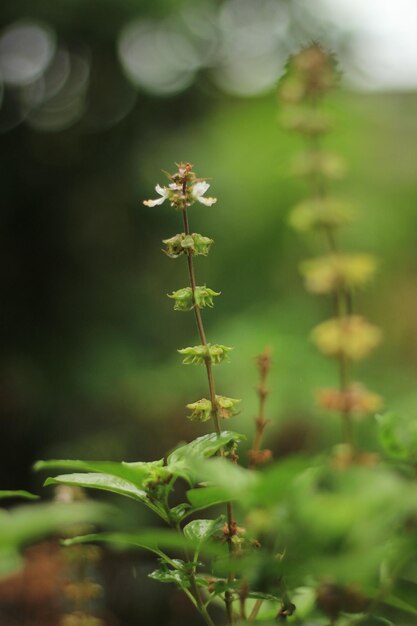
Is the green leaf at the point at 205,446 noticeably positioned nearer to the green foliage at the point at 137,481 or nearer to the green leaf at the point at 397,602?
the green foliage at the point at 137,481

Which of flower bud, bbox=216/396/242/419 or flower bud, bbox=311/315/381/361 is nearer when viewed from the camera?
flower bud, bbox=311/315/381/361

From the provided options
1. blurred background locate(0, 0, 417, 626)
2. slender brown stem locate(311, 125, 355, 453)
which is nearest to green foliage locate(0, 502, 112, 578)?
slender brown stem locate(311, 125, 355, 453)

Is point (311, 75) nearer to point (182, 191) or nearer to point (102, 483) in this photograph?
point (182, 191)

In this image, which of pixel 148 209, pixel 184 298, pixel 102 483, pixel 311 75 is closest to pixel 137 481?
pixel 102 483

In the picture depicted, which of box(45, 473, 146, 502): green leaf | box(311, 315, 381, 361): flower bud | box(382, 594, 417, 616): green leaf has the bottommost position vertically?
box(382, 594, 417, 616): green leaf

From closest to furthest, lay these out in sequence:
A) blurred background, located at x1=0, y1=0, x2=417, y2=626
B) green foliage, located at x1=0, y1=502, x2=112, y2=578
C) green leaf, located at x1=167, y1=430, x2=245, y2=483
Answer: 1. green foliage, located at x1=0, y1=502, x2=112, y2=578
2. green leaf, located at x1=167, y1=430, x2=245, y2=483
3. blurred background, located at x1=0, y1=0, x2=417, y2=626

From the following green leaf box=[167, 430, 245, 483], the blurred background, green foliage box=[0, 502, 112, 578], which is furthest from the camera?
the blurred background

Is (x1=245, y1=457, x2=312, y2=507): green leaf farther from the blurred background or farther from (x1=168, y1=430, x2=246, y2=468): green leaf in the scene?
the blurred background
